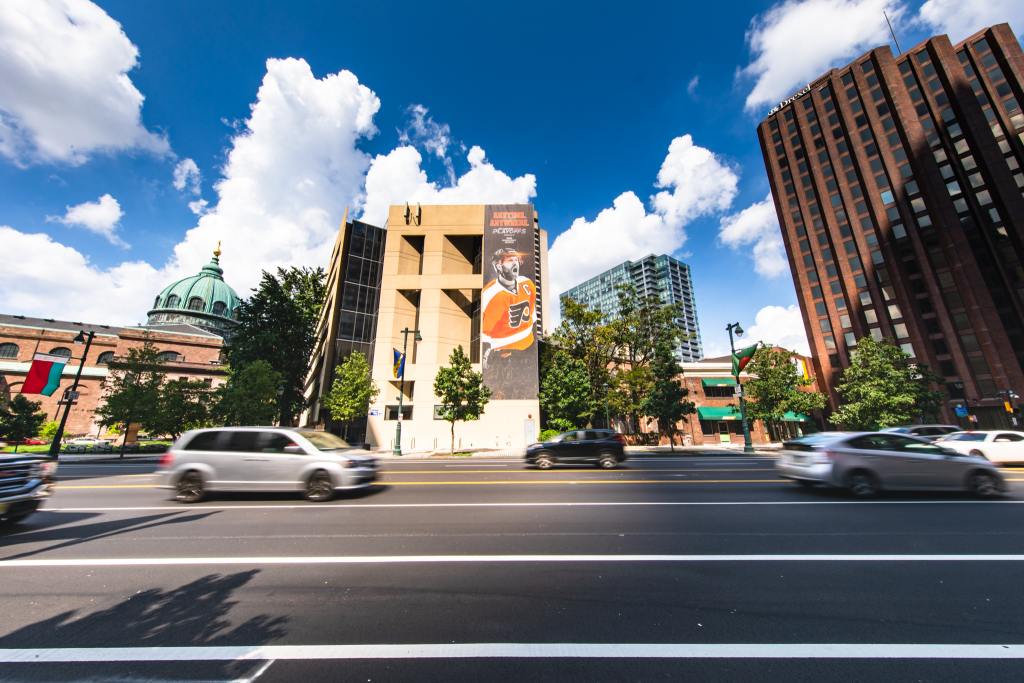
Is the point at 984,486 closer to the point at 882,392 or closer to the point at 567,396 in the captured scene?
the point at 567,396

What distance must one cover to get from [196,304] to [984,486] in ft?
287

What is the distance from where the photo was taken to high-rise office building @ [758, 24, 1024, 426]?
43.0m

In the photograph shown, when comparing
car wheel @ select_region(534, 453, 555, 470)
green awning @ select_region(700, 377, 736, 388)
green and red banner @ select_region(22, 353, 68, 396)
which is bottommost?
car wheel @ select_region(534, 453, 555, 470)

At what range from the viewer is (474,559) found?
4812 millimetres

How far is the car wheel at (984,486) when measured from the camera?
8227 millimetres

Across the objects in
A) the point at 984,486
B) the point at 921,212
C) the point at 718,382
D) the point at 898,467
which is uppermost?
the point at 921,212

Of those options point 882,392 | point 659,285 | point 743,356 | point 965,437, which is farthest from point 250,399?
point 659,285

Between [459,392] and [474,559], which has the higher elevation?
[459,392]

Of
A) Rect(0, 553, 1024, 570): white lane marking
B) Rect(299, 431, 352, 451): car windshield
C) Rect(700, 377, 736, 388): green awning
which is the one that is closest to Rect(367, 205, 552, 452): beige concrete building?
Rect(700, 377, 736, 388): green awning

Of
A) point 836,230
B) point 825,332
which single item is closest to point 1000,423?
point 825,332

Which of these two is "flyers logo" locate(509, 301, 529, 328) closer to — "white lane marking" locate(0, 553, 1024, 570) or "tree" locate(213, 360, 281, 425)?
"tree" locate(213, 360, 281, 425)

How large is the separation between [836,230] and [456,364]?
59.7 meters

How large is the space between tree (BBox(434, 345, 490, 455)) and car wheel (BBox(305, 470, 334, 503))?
17.7 metres

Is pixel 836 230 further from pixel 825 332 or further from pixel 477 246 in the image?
pixel 477 246
